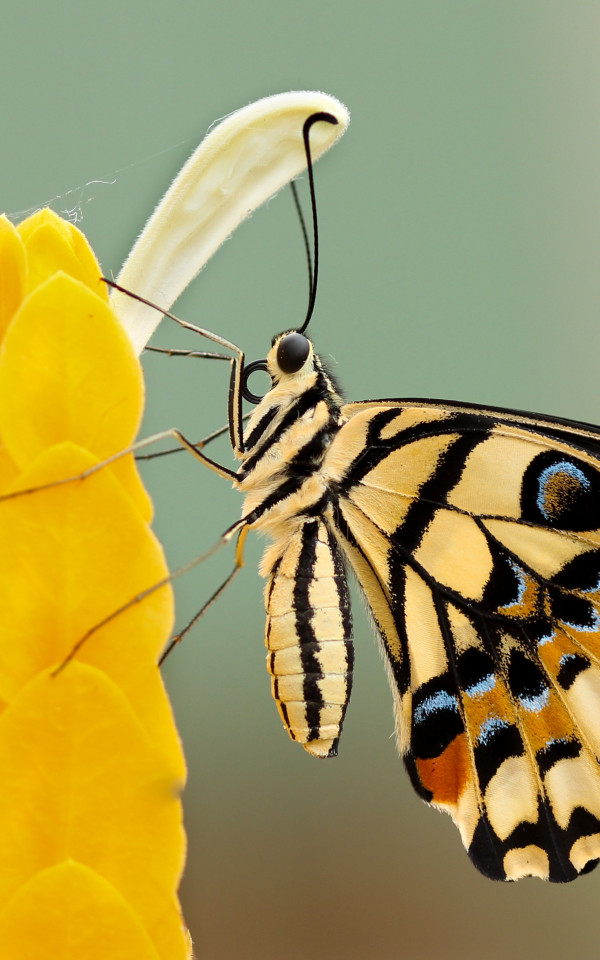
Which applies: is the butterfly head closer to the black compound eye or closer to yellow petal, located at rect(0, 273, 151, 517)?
the black compound eye

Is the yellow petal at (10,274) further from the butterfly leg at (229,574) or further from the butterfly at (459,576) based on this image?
the butterfly at (459,576)

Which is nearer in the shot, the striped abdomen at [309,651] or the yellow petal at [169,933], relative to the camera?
the yellow petal at [169,933]

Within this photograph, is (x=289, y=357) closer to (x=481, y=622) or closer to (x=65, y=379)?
(x=481, y=622)

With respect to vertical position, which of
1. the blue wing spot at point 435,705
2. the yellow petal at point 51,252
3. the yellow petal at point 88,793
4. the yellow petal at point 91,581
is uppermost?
the yellow petal at point 51,252

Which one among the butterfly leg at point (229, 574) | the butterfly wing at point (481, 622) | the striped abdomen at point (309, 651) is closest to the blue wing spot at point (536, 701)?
the butterfly wing at point (481, 622)

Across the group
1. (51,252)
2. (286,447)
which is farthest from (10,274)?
(286,447)

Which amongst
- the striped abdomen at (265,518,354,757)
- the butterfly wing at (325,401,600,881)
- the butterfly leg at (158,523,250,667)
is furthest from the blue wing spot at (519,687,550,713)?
the butterfly leg at (158,523,250,667)
